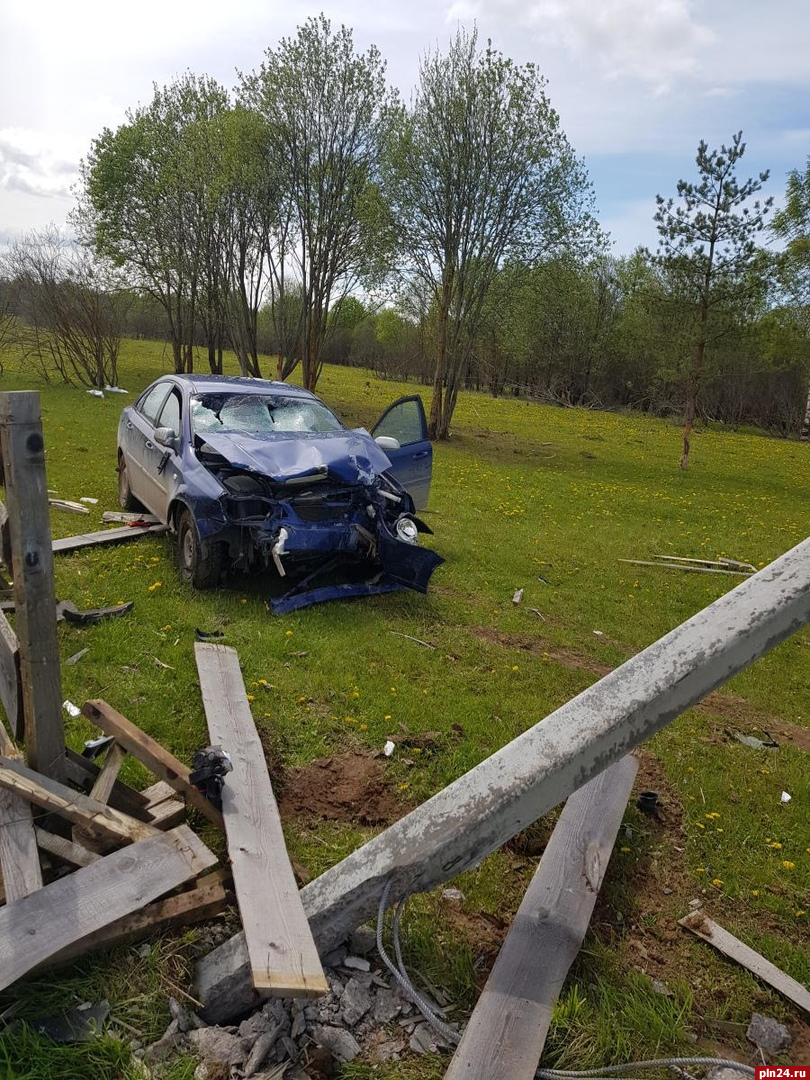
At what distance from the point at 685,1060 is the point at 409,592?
188 inches

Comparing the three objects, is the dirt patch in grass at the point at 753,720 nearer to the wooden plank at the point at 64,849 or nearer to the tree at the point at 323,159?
the wooden plank at the point at 64,849

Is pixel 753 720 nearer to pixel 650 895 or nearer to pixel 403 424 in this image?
pixel 650 895

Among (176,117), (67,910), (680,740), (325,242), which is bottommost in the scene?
(680,740)

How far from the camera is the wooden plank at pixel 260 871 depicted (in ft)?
6.96

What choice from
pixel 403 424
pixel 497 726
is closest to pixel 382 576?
pixel 403 424

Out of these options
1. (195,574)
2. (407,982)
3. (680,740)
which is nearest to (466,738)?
(680,740)

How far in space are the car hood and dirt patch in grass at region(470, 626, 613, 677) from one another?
5.57 feet

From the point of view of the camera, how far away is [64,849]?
8.06 ft

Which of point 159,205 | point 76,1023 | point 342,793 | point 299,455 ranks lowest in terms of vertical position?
point 342,793

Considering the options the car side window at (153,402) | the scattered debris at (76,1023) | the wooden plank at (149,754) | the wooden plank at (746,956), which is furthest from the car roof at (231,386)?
the wooden plank at (746,956)

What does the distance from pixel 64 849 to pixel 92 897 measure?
24 cm

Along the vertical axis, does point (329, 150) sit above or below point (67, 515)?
above

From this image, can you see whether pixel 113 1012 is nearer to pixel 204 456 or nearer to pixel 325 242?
pixel 204 456

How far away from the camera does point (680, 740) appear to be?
4.59m
